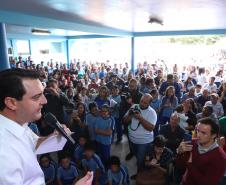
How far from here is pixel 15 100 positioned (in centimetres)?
125

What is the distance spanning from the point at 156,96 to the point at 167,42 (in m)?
17.4

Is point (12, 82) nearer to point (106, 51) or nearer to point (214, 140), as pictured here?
point (214, 140)

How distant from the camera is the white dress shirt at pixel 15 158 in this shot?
1.10 meters

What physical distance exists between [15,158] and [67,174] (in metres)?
3.19

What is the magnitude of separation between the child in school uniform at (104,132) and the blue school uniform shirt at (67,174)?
2.39 feet

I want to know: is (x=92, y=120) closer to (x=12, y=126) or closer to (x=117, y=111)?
(x=117, y=111)

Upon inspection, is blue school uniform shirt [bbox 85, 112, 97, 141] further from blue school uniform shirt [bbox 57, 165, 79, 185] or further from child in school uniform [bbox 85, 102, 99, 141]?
blue school uniform shirt [bbox 57, 165, 79, 185]

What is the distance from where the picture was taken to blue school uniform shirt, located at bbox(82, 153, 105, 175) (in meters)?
4.17

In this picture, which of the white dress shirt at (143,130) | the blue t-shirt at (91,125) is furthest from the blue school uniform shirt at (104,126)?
the white dress shirt at (143,130)

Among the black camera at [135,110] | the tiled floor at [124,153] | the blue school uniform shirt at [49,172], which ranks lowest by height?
the tiled floor at [124,153]

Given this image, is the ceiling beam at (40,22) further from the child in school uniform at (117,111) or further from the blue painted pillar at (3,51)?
the child in school uniform at (117,111)

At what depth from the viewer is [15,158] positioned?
3.79 ft

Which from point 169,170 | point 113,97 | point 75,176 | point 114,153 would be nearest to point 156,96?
point 113,97

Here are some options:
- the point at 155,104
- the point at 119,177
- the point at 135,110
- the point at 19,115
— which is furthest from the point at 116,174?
the point at 19,115
